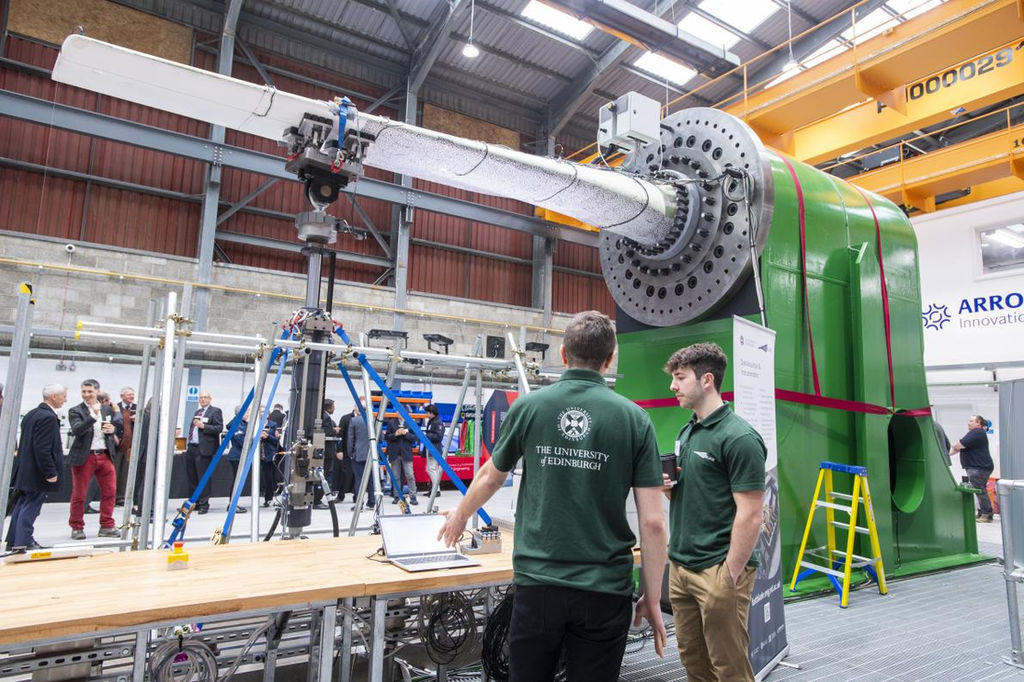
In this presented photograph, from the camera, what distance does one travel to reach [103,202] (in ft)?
40.4

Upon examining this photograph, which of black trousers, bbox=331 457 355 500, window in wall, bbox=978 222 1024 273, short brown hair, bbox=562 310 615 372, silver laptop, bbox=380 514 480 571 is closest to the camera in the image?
short brown hair, bbox=562 310 615 372

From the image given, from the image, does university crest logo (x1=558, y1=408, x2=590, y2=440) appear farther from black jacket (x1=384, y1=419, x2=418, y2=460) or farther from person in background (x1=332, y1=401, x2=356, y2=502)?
person in background (x1=332, y1=401, x2=356, y2=502)

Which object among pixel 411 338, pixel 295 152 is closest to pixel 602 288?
pixel 411 338

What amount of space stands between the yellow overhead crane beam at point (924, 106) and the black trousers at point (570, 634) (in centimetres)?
817

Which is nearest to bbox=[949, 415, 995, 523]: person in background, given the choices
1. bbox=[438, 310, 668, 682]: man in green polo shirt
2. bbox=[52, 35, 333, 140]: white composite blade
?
bbox=[438, 310, 668, 682]: man in green polo shirt

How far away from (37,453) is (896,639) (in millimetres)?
7086

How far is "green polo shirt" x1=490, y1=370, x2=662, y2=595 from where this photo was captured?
1.86 m

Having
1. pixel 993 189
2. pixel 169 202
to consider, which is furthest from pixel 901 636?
pixel 169 202

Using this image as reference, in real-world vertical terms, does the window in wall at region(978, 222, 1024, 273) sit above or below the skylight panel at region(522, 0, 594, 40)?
below

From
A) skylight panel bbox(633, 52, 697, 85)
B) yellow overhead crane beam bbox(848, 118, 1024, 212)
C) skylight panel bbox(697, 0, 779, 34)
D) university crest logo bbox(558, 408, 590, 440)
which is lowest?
university crest logo bbox(558, 408, 590, 440)

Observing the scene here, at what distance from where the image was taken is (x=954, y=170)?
9758mm

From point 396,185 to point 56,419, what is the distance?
877cm

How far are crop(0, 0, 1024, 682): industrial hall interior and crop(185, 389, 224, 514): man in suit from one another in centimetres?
6

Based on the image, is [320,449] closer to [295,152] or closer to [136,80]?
[295,152]
